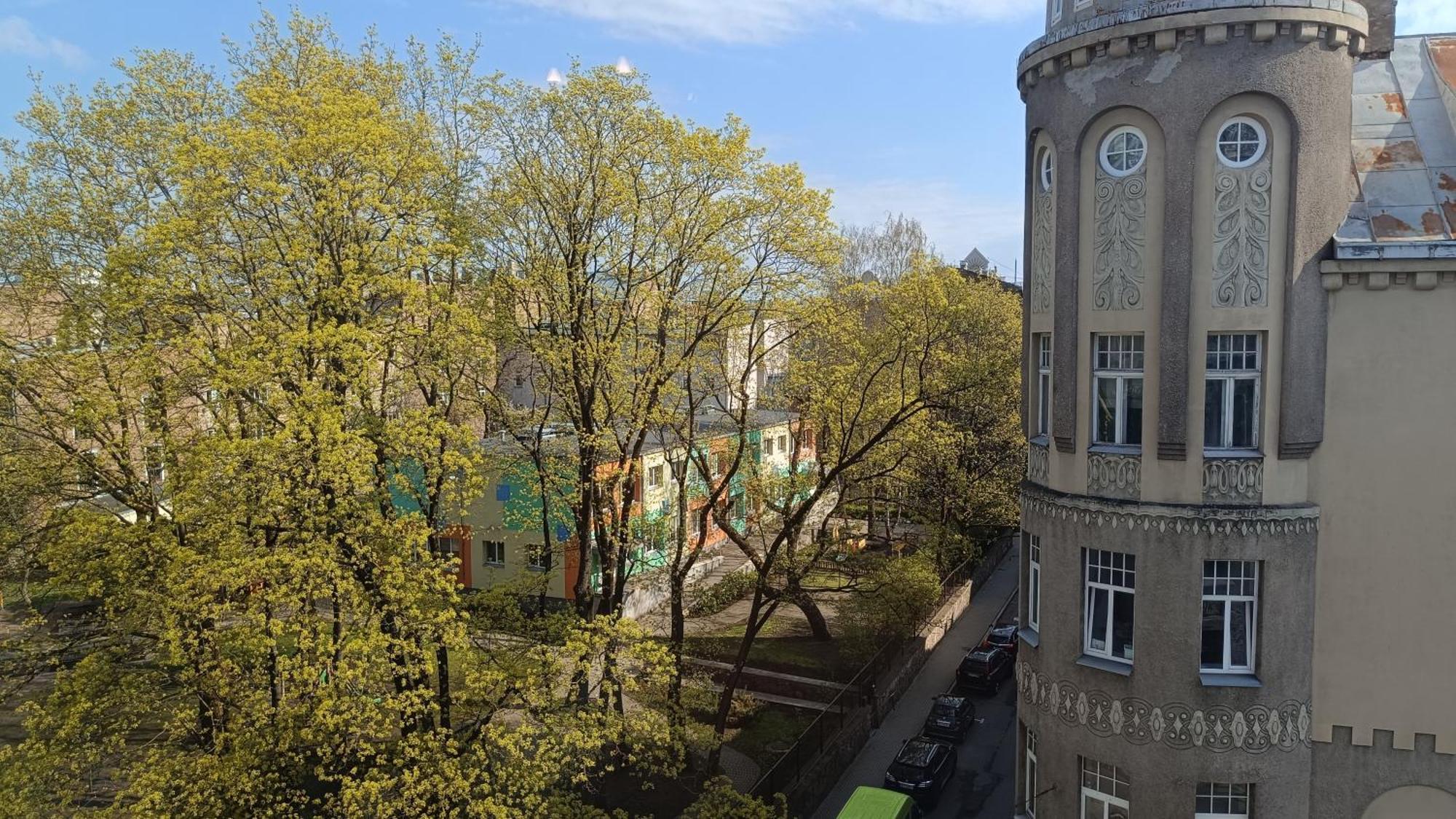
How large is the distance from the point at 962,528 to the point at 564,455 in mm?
22884

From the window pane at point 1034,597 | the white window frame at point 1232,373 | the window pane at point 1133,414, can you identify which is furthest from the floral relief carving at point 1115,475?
the window pane at point 1034,597

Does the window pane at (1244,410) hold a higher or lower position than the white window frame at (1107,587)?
higher

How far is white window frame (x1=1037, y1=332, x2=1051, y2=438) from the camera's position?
46.8 feet

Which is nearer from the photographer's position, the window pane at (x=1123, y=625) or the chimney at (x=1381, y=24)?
the window pane at (x=1123, y=625)

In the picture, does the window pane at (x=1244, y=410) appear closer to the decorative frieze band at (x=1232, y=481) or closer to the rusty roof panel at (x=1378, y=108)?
the decorative frieze band at (x=1232, y=481)

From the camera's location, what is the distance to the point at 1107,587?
13.2 m

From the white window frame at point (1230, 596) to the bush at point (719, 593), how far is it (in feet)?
45.4

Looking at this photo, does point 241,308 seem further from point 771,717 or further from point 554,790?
point 771,717

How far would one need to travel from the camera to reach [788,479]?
24156 mm

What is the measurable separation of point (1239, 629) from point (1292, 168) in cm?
664

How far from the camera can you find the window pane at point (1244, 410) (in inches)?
492

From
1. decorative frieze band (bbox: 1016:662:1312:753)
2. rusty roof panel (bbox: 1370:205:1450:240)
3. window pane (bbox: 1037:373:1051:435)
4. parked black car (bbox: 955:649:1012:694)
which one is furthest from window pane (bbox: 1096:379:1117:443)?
parked black car (bbox: 955:649:1012:694)

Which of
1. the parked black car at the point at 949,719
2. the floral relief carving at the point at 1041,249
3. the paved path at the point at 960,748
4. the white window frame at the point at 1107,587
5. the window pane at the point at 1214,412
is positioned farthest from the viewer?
the parked black car at the point at 949,719

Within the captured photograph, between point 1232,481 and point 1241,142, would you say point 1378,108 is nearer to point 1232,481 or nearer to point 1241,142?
point 1241,142
